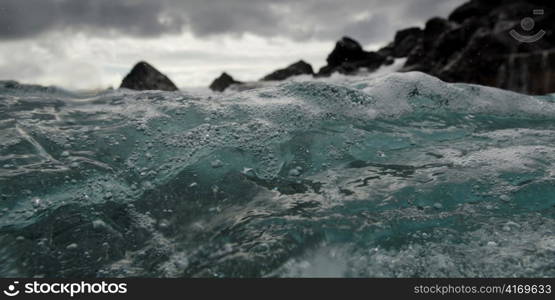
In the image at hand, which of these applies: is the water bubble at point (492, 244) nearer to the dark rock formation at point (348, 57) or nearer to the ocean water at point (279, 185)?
the ocean water at point (279, 185)

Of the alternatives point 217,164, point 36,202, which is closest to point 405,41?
point 217,164

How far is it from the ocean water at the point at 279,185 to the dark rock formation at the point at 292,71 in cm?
1701

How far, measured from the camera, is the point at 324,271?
2.46 m

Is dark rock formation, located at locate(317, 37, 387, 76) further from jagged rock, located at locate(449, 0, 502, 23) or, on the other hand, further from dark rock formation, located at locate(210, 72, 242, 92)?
dark rock formation, located at locate(210, 72, 242, 92)

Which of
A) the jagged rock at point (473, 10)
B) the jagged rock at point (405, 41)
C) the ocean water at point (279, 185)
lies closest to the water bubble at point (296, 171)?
the ocean water at point (279, 185)

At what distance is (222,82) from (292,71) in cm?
426

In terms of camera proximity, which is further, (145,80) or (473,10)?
(473,10)

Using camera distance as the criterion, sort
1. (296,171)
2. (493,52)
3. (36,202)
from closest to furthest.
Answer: (36,202) → (296,171) → (493,52)

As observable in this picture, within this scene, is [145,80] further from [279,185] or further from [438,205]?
[438,205]

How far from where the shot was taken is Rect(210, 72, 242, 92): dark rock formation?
818 inches

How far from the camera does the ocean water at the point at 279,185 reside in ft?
8.57

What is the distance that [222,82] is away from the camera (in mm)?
21016

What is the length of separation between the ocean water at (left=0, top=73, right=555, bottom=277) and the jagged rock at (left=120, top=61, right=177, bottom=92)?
510cm

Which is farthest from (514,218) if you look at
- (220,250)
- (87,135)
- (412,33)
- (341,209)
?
(412,33)
